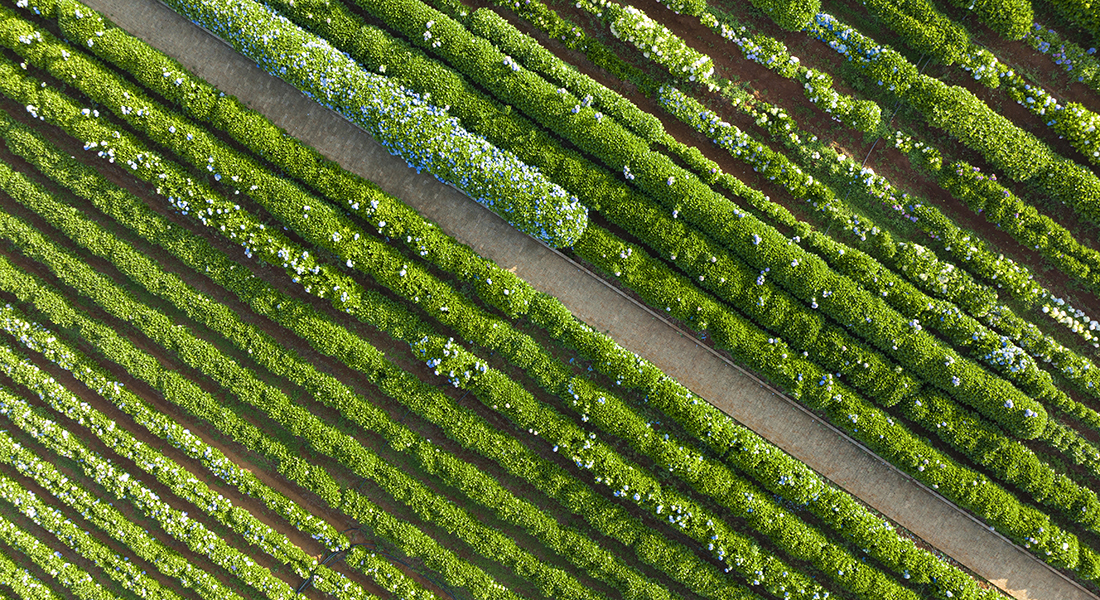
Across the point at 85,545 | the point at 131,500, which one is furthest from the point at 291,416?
the point at 85,545

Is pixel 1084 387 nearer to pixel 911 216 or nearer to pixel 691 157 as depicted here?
pixel 911 216

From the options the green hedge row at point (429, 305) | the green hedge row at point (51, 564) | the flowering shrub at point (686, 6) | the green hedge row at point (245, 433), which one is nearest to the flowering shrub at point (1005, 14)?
the flowering shrub at point (686, 6)

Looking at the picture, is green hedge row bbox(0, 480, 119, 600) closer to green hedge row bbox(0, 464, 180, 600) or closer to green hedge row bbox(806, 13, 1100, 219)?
green hedge row bbox(0, 464, 180, 600)

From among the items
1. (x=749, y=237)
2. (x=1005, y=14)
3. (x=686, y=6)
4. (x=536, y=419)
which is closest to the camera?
(x=1005, y=14)

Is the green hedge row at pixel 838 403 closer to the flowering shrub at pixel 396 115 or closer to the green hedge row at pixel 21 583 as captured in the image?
the flowering shrub at pixel 396 115

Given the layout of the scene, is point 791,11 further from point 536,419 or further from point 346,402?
point 346,402

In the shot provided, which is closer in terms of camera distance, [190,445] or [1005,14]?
[1005,14]
